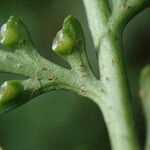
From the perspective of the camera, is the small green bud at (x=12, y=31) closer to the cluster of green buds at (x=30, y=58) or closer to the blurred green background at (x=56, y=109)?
the cluster of green buds at (x=30, y=58)

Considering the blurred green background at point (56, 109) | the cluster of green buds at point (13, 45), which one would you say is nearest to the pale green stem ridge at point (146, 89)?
the cluster of green buds at point (13, 45)

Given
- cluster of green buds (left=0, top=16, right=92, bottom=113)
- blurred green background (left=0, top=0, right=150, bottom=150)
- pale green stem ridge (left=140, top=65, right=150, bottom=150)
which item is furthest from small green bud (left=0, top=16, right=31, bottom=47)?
blurred green background (left=0, top=0, right=150, bottom=150)

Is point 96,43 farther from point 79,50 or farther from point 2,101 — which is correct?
point 2,101

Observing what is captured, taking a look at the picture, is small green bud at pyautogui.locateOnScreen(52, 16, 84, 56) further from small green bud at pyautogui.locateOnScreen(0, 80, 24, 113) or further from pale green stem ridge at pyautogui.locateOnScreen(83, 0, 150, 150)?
small green bud at pyautogui.locateOnScreen(0, 80, 24, 113)

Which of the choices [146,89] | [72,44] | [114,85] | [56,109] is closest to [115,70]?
[114,85]

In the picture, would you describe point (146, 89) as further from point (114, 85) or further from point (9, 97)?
point (9, 97)
